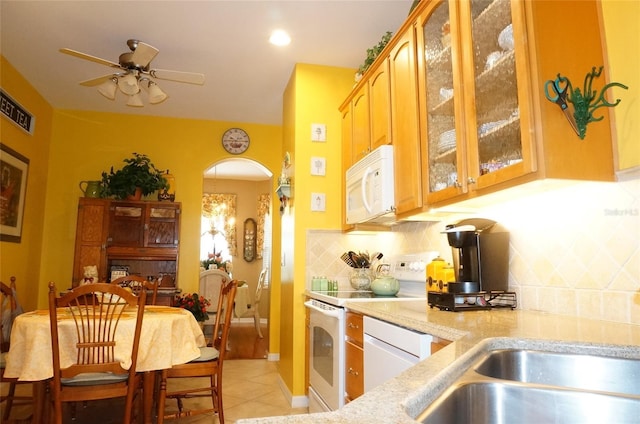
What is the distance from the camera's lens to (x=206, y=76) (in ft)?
12.8

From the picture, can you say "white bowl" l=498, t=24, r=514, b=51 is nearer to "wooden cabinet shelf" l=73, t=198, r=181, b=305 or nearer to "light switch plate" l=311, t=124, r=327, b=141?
"light switch plate" l=311, t=124, r=327, b=141

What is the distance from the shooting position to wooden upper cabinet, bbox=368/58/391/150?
101 inches

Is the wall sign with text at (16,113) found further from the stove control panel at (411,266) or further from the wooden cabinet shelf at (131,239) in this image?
the stove control panel at (411,266)

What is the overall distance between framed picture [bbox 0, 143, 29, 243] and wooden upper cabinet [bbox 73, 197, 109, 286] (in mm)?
498

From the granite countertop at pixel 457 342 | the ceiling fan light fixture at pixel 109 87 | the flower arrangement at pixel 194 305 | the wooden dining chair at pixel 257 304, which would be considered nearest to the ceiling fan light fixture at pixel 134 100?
the ceiling fan light fixture at pixel 109 87

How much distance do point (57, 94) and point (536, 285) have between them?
4746mm

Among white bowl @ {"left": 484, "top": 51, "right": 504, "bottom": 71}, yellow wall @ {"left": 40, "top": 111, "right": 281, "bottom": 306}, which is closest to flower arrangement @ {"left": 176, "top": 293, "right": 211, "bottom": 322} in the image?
yellow wall @ {"left": 40, "top": 111, "right": 281, "bottom": 306}

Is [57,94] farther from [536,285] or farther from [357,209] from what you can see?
[536,285]

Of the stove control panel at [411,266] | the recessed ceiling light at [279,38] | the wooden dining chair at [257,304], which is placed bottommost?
the wooden dining chair at [257,304]

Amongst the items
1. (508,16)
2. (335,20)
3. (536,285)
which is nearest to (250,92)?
(335,20)

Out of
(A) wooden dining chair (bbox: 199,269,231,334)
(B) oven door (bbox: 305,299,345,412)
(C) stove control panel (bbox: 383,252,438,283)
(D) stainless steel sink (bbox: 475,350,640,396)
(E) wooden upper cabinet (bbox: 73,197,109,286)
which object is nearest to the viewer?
(D) stainless steel sink (bbox: 475,350,640,396)

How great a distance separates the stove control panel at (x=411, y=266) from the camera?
2631 mm

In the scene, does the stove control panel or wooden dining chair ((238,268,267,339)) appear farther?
wooden dining chair ((238,268,267,339))

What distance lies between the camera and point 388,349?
5.82ft
